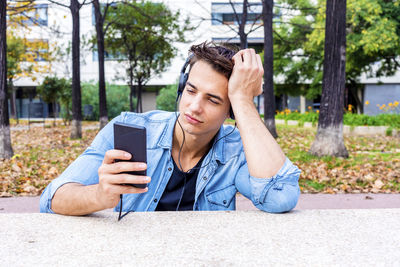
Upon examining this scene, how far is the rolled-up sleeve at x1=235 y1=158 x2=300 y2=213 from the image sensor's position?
5.76 ft

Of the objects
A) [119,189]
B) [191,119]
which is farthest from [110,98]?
[119,189]

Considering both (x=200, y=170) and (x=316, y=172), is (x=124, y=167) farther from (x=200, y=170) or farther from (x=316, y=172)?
(x=316, y=172)

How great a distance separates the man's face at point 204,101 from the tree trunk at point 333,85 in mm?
6509

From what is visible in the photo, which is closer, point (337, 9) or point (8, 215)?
point (8, 215)

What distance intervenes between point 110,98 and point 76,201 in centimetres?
2660

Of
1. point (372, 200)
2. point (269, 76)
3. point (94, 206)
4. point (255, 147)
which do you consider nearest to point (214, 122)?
point (255, 147)

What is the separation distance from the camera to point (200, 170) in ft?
7.22

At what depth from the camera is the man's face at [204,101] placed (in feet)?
6.62

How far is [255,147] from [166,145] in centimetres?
51

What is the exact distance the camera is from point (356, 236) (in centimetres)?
140

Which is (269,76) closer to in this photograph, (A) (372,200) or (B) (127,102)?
(A) (372,200)

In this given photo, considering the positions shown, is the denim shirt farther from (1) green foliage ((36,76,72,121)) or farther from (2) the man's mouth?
(1) green foliage ((36,76,72,121))

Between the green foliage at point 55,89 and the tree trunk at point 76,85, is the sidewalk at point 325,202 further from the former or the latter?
the green foliage at point 55,89

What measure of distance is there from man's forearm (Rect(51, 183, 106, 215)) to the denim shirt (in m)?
0.18
